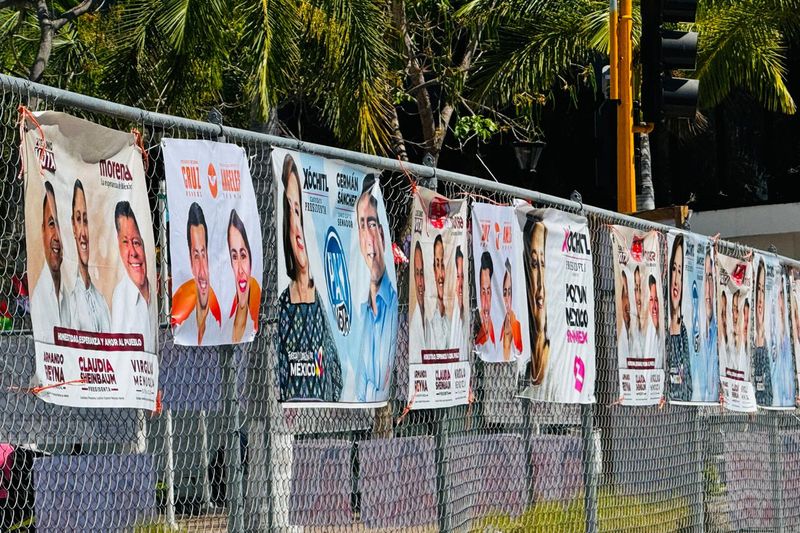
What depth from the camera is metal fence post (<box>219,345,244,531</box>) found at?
458cm

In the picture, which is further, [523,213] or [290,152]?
[523,213]

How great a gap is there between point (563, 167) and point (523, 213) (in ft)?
80.8

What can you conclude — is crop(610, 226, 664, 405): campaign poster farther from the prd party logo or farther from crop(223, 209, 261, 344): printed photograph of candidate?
the prd party logo

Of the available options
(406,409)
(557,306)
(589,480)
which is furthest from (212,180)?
(589,480)

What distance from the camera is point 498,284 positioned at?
6375 mm

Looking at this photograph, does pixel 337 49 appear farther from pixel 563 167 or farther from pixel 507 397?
pixel 563 167

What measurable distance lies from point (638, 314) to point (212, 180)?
13.4ft

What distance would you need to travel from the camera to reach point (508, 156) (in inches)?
1222

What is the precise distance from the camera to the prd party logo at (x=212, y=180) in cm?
448

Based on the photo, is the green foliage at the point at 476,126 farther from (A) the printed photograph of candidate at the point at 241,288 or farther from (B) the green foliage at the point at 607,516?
(A) the printed photograph of candidate at the point at 241,288

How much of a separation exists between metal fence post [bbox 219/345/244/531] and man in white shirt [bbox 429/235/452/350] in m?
1.37

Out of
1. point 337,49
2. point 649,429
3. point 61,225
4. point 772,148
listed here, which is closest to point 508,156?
point 772,148

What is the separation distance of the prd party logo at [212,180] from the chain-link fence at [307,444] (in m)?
0.18

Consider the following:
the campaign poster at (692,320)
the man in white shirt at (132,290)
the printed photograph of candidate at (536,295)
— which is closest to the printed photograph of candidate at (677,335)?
the campaign poster at (692,320)
